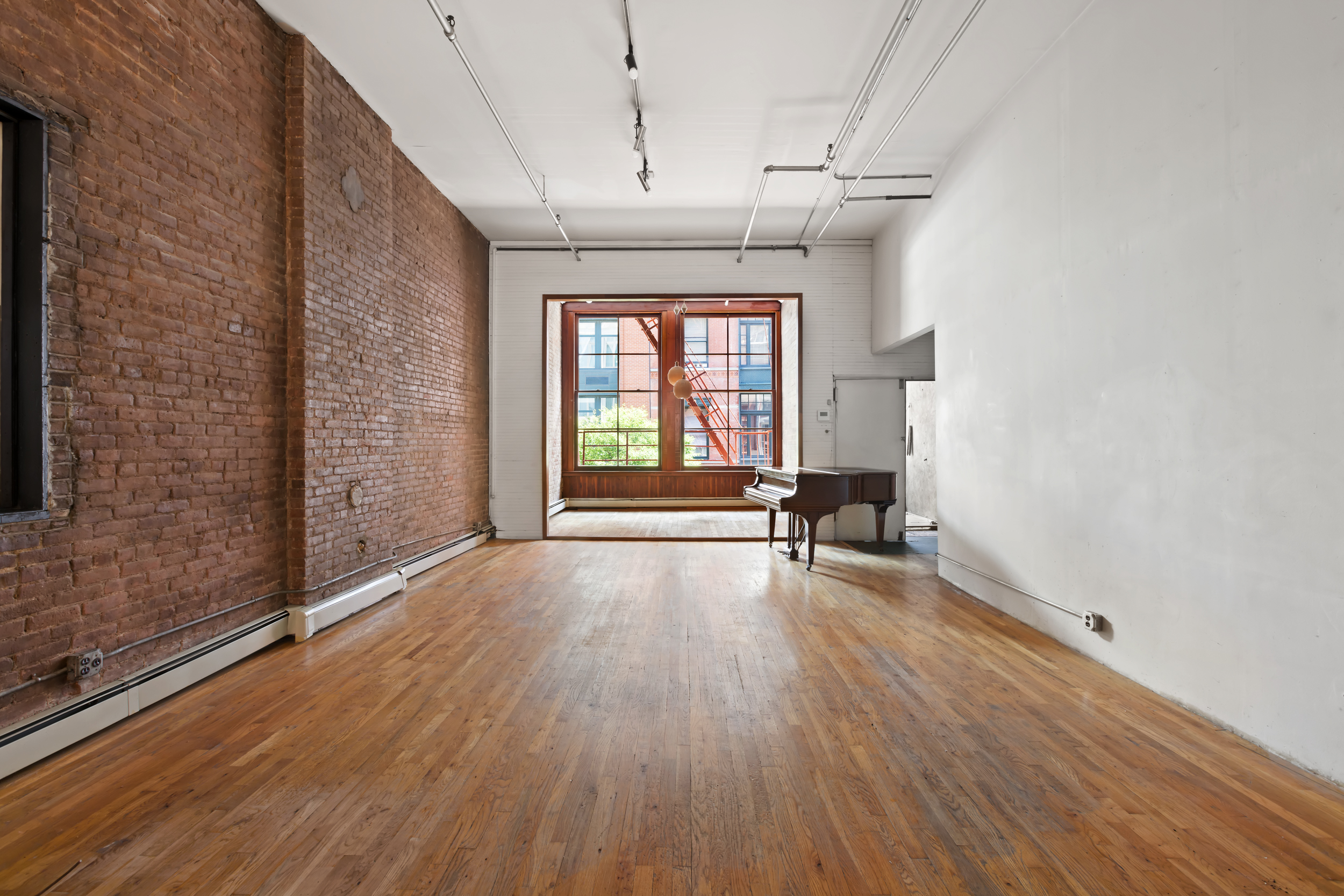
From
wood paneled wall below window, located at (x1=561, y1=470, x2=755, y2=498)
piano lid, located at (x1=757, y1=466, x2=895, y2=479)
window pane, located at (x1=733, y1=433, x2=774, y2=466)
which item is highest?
window pane, located at (x1=733, y1=433, x2=774, y2=466)

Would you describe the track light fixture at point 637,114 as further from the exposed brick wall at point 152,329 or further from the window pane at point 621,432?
the window pane at point 621,432

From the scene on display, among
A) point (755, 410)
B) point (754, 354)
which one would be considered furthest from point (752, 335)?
point (755, 410)

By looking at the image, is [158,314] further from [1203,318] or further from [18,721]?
[1203,318]

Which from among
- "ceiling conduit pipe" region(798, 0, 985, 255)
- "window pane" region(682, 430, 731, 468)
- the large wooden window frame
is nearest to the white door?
"ceiling conduit pipe" region(798, 0, 985, 255)

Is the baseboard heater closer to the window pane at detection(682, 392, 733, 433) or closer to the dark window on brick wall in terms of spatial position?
the dark window on brick wall

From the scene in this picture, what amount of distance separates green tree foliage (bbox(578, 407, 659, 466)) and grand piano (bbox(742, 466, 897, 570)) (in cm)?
452

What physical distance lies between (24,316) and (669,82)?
367cm

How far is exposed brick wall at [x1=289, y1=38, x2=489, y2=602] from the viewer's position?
12.9 ft

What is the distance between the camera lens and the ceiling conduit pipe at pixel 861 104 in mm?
3533

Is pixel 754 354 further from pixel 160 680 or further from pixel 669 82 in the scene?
pixel 160 680

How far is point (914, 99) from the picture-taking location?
4230 millimetres

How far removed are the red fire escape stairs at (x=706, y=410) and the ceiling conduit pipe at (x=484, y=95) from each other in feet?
13.8

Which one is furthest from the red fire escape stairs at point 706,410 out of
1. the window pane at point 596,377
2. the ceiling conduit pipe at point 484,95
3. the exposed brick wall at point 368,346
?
the exposed brick wall at point 368,346

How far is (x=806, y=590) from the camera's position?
5141 millimetres
